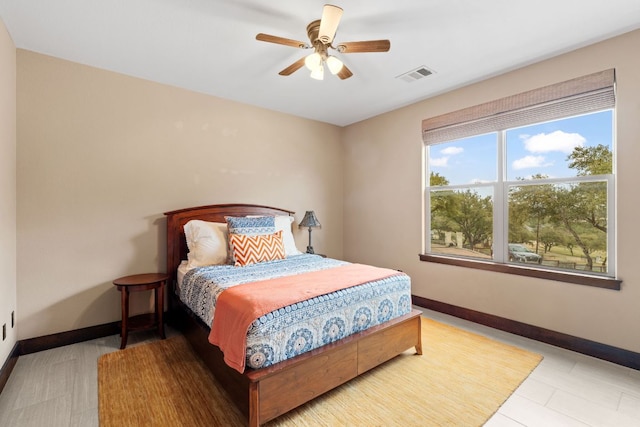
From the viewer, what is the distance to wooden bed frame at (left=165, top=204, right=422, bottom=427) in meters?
1.64

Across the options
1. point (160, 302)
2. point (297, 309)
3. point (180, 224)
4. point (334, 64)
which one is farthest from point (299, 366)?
point (180, 224)

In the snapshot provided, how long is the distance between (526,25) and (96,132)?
3.87m

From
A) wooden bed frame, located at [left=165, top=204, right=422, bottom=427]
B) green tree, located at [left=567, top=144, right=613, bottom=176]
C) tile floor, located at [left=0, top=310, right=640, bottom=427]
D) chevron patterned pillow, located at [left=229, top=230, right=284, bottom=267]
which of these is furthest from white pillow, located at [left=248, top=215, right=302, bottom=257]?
green tree, located at [left=567, top=144, right=613, bottom=176]

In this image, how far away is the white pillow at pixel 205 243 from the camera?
9.82ft

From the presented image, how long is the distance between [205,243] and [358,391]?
1.99 m

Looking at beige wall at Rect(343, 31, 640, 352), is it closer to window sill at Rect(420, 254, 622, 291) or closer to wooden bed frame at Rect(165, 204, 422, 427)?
window sill at Rect(420, 254, 622, 291)

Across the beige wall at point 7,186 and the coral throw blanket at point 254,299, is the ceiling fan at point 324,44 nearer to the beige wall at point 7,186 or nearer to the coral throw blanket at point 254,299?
the coral throw blanket at point 254,299

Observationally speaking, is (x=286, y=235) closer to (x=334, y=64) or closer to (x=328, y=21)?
(x=334, y=64)

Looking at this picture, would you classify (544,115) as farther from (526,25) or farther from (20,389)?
(20,389)

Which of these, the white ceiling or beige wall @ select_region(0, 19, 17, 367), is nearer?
the white ceiling

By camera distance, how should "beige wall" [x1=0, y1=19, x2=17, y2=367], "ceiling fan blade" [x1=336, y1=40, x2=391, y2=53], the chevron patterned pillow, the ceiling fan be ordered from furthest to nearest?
the chevron patterned pillow, "beige wall" [x1=0, y1=19, x2=17, y2=367], "ceiling fan blade" [x1=336, y1=40, x2=391, y2=53], the ceiling fan

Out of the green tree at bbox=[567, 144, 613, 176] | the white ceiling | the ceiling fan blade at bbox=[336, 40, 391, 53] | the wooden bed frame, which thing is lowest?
the wooden bed frame

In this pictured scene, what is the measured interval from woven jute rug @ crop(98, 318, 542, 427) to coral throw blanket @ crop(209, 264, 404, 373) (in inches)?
17.0

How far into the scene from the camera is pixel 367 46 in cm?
208
